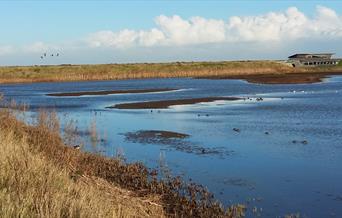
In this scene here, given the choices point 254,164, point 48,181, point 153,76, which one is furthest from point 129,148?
point 153,76

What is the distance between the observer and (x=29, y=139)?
13.9 m

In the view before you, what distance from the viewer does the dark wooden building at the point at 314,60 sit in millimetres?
111656

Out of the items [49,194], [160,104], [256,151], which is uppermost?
[49,194]

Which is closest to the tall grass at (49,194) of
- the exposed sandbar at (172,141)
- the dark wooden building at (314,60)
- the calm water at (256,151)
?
the calm water at (256,151)

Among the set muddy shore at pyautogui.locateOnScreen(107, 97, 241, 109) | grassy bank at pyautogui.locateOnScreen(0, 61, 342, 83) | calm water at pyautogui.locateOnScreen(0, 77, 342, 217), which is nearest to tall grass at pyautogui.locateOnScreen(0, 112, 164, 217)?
calm water at pyautogui.locateOnScreen(0, 77, 342, 217)

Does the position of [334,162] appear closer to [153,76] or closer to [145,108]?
[145,108]

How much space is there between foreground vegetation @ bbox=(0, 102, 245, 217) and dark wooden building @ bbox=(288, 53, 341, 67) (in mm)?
100145

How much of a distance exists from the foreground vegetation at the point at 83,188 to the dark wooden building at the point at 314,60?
100145mm

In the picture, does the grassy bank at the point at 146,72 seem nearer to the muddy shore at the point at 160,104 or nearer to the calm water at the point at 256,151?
the muddy shore at the point at 160,104

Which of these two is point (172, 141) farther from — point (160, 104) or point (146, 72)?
point (146, 72)

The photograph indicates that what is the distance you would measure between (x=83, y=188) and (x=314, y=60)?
11138 centimetres

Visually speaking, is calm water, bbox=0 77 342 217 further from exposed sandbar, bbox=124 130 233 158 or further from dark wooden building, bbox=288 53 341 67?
dark wooden building, bbox=288 53 341 67

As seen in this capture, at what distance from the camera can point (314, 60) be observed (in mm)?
114000

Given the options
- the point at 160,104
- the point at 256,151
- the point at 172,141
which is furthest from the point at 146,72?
the point at 256,151
